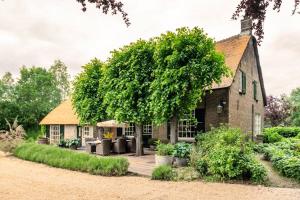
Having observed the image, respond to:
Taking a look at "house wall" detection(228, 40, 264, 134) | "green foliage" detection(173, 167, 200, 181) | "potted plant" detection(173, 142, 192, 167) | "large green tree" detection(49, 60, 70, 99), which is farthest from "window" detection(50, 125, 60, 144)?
"large green tree" detection(49, 60, 70, 99)

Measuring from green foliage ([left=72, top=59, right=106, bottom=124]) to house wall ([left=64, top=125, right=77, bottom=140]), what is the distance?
22.6 ft

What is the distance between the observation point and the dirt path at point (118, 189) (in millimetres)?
8516

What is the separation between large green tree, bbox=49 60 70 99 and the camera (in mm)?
56844

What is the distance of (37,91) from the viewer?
49312mm

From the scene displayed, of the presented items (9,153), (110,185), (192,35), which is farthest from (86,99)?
(110,185)

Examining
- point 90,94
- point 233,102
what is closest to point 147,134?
point 90,94

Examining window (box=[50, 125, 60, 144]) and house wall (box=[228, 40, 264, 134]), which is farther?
window (box=[50, 125, 60, 144])

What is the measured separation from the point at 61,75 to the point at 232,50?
4269 cm

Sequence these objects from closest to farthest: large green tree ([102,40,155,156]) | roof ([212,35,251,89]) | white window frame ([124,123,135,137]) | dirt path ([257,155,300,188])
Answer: dirt path ([257,155,300,188]) → large green tree ([102,40,155,156]) → roof ([212,35,251,89]) → white window frame ([124,123,135,137])

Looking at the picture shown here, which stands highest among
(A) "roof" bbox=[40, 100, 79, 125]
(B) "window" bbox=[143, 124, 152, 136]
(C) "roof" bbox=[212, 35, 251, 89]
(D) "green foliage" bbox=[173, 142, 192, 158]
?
(C) "roof" bbox=[212, 35, 251, 89]

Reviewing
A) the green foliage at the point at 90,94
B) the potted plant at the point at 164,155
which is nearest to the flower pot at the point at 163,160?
the potted plant at the point at 164,155

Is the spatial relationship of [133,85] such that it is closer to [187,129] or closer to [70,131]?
[187,129]

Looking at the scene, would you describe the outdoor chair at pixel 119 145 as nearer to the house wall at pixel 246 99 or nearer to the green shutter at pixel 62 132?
the house wall at pixel 246 99

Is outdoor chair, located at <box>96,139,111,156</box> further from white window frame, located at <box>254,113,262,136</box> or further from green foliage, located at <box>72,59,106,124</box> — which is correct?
white window frame, located at <box>254,113,262,136</box>
